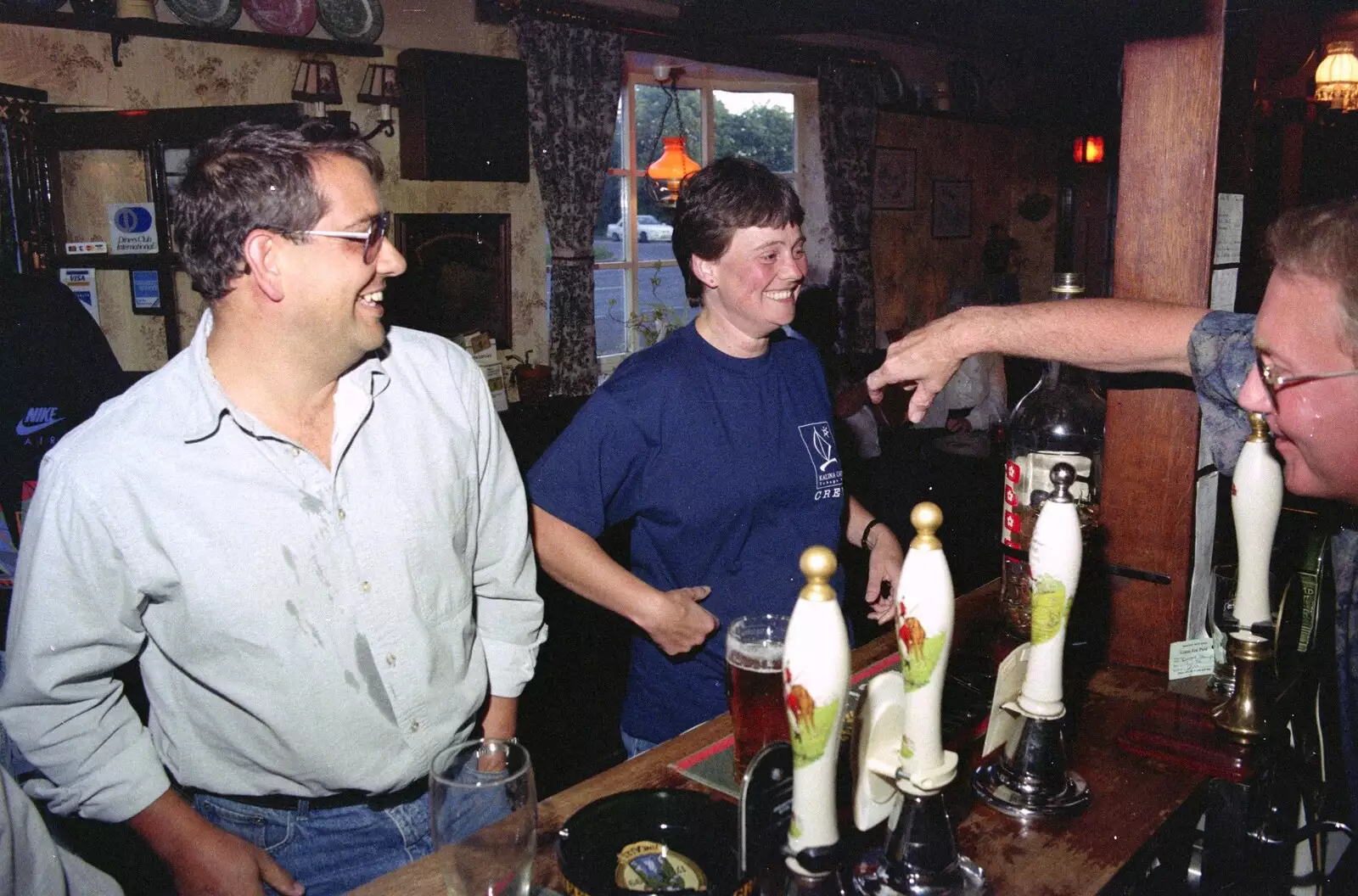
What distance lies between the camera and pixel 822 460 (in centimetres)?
202

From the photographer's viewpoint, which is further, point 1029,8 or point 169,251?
point 169,251

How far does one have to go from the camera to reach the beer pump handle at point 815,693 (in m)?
0.92

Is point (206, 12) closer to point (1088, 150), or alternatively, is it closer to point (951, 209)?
point (951, 209)

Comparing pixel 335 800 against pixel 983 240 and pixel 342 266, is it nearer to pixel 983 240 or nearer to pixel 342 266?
pixel 342 266

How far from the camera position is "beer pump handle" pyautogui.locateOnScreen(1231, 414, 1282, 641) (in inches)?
53.6

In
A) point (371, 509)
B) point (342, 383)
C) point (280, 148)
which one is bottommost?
point (371, 509)

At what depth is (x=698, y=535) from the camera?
1.90 metres

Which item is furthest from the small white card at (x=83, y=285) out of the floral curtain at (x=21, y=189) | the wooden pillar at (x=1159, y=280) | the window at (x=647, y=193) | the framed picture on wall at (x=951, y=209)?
the framed picture on wall at (x=951, y=209)

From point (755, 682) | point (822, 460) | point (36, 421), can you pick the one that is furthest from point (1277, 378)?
point (36, 421)

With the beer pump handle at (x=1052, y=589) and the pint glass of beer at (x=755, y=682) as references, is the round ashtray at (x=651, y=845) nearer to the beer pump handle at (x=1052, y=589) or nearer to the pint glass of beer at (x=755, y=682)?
the pint glass of beer at (x=755, y=682)

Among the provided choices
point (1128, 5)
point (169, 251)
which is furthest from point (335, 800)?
point (169, 251)

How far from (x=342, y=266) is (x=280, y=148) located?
21 cm

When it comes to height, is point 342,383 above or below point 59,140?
below

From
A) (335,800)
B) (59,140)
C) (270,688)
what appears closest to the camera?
(270,688)
